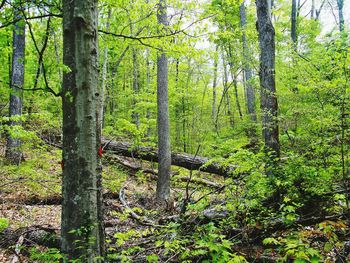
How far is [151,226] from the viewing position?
495cm

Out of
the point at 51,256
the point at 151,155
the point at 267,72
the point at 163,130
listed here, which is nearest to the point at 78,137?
the point at 51,256

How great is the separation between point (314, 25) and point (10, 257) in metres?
17.6

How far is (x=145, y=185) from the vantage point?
32.4 ft

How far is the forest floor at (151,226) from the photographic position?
117 inches

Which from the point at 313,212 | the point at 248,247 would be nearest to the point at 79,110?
the point at 248,247

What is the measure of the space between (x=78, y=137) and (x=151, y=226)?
3.09 meters

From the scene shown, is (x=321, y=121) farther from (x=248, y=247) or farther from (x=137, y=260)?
(x=137, y=260)

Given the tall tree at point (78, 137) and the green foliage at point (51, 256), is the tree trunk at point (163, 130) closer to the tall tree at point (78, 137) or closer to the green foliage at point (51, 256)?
the green foliage at point (51, 256)

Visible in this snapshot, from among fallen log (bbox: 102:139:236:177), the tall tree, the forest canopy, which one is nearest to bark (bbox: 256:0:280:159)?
the forest canopy

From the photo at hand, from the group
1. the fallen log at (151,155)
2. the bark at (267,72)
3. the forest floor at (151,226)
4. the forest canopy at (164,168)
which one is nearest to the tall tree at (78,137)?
the forest canopy at (164,168)

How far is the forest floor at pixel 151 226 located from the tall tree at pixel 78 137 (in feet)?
1.41

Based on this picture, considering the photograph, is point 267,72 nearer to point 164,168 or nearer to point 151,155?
point 164,168

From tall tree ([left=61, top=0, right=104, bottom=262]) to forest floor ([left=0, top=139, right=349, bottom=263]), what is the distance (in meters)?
0.43

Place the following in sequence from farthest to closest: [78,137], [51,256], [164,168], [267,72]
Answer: [164,168] → [267,72] → [51,256] → [78,137]
